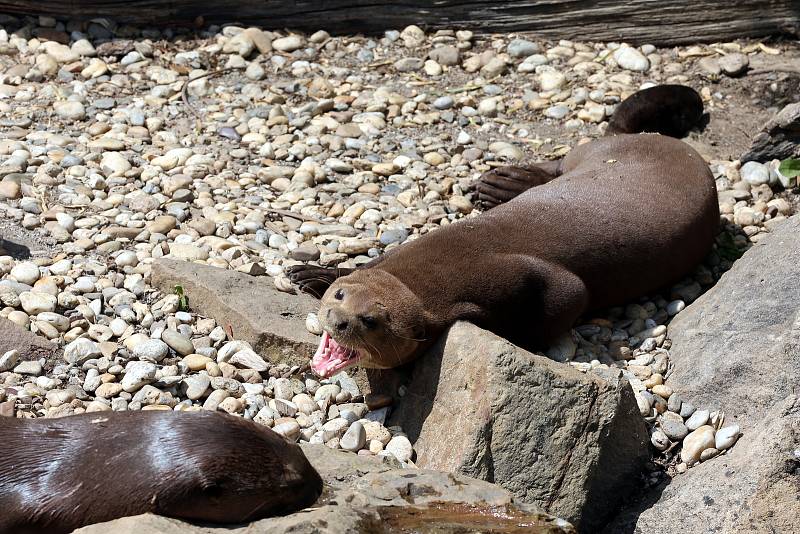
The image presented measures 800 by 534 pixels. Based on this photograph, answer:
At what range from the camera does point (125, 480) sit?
3.69m

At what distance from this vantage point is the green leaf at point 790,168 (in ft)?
22.2

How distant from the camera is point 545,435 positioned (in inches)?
173

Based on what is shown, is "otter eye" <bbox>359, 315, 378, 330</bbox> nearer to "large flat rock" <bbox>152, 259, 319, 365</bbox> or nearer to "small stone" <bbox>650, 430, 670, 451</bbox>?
"large flat rock" <bbox>152, 259, 319, 365</bbox>

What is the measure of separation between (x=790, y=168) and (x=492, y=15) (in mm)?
2738

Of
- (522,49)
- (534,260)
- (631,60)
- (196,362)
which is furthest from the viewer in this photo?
(522,49)

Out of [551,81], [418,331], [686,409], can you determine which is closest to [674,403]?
[686,409]

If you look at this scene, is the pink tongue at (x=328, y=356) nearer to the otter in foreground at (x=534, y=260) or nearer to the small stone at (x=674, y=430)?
the otter in foreground at (x=534, y=260)

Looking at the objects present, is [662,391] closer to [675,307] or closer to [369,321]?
[675,307]

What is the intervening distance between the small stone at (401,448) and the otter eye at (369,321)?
534 mm

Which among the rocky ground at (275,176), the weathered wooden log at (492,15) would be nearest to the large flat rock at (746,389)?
the rocky ground at (275,176)

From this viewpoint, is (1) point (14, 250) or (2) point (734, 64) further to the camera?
(2) point (734, 64)

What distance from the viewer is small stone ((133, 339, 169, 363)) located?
5.11 metres

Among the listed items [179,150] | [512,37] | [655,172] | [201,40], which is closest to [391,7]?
[512,37]

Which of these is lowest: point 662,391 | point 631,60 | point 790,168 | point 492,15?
point 662,391
